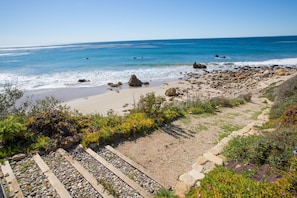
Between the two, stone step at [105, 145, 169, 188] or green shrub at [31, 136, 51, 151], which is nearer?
stone step at [105, 145, 169, 188]

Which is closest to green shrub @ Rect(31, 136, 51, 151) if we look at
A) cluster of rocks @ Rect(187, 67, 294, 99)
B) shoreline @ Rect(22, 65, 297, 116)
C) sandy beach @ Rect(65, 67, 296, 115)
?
sandy beach @ Rect(65, 67, 296, 115)

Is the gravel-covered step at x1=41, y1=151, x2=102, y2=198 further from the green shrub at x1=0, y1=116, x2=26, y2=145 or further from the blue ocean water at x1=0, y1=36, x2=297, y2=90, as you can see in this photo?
the blue ocean water at x1=0, y1=36, x2=297, y2=90

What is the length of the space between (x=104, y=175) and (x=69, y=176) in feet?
2.62

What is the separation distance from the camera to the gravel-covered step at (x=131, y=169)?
4223 millimetres

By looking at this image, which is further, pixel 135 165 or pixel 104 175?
pixel 135 165

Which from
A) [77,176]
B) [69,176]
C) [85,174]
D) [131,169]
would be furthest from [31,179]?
[131,169]

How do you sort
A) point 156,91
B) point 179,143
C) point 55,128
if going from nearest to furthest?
1. point 55,128
2. point 179,143
3. point 156,91

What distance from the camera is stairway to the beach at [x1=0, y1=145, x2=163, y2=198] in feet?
12.7

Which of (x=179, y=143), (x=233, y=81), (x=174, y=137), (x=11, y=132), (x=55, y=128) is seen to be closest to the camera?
(x=11, y=132)

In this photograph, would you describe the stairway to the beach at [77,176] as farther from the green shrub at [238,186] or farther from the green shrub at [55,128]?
the green shrub at [238,186]

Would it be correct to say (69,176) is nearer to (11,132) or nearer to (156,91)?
(11,132)

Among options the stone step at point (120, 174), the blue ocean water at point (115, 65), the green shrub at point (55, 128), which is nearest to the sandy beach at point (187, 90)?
the blue ocean water at point (115, 65)

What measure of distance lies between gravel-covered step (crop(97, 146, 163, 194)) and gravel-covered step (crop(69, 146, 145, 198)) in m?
0.29

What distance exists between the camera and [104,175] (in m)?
4.40
